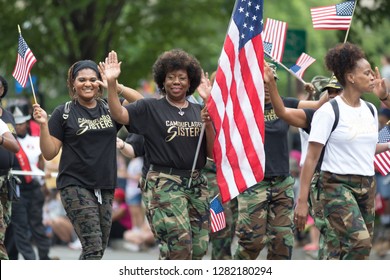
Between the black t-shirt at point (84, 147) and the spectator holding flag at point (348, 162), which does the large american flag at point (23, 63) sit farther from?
the spectator holding flag at point (348, 162)

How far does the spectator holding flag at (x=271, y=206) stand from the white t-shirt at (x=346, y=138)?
58.6 inches

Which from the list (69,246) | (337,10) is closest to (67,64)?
(69,246)

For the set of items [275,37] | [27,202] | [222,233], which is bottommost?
[222,233]

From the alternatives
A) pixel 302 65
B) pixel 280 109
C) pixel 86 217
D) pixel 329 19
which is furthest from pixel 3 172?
pixel 329 19

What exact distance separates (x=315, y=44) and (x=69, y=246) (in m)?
12.5

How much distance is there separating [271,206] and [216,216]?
54 centimetres

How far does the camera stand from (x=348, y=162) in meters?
10.3

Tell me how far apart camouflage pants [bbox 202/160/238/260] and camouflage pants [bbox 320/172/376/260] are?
3134 millimetres

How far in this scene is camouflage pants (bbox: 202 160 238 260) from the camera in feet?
44.2

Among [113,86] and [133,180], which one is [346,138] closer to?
[113,86]

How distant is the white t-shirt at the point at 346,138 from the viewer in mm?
10164

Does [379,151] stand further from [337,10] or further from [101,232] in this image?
[101,232]

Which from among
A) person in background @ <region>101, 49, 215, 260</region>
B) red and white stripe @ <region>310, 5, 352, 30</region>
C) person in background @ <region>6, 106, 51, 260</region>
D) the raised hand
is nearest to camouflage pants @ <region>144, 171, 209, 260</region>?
person in background @ <region>101, 49, 215, 260</region>

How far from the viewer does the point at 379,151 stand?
38.2ft
